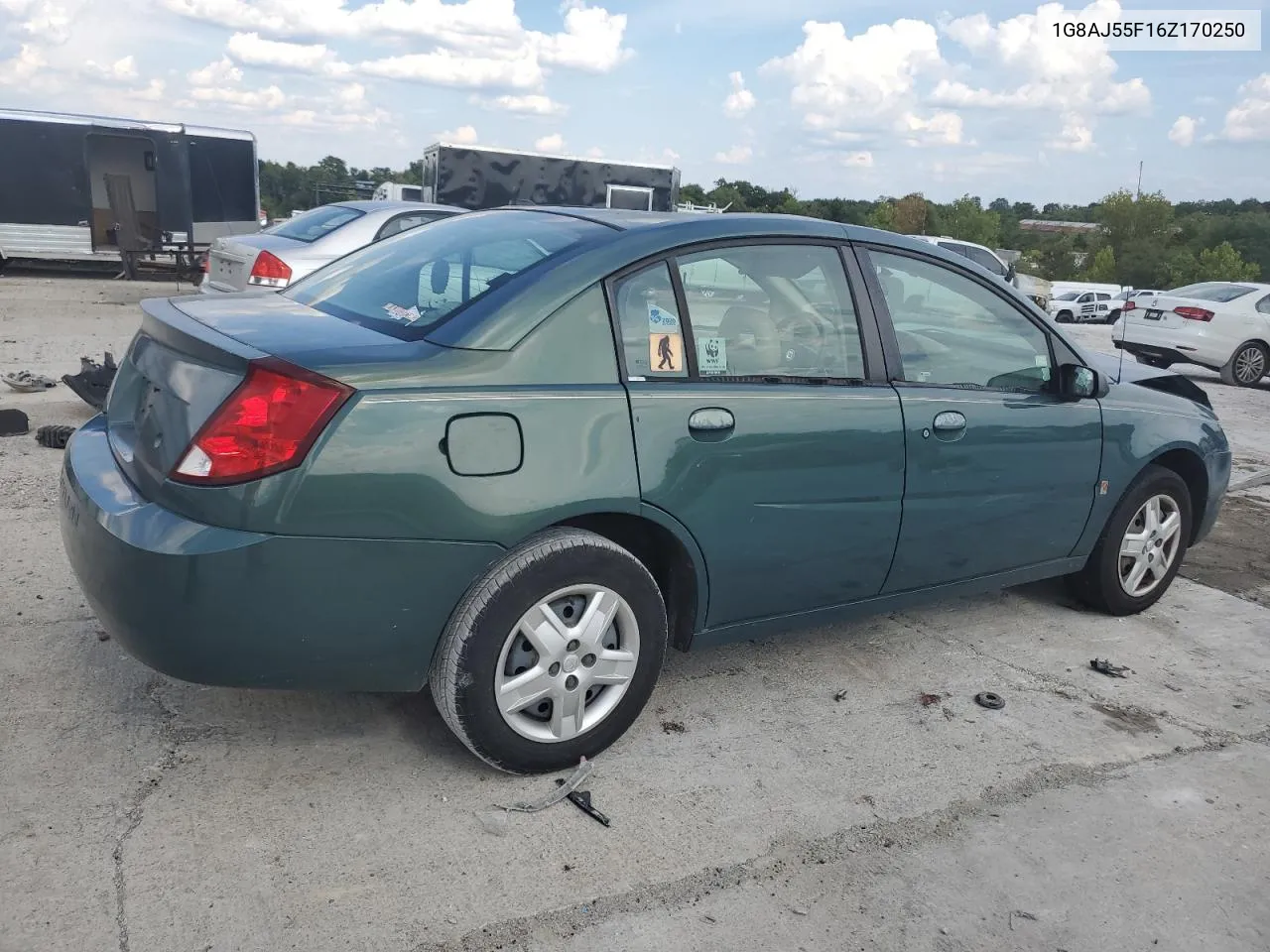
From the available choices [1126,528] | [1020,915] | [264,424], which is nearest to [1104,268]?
[1126,528]

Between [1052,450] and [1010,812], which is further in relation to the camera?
[1052,450]

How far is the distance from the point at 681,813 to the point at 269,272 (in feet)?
23.2

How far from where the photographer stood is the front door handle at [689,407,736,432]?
316 centimetres

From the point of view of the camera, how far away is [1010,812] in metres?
3.11

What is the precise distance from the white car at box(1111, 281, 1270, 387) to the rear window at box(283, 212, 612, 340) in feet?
43.8

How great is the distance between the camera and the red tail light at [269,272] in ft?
28.7

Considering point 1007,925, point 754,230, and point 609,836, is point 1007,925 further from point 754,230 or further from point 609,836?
point 754,230

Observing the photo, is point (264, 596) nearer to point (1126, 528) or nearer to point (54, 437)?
point (1126, 528)

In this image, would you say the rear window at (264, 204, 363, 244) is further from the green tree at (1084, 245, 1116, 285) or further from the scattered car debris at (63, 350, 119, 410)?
the green tree at (1084, 245, 1116, 285)

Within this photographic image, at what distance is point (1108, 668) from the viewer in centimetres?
421

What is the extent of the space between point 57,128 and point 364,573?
727 inches

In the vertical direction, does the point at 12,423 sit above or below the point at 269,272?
below

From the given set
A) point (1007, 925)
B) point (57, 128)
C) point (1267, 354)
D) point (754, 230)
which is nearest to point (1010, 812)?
point (1007, 925)

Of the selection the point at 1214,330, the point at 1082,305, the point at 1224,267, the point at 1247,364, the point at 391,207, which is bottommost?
the point at 1082,305
